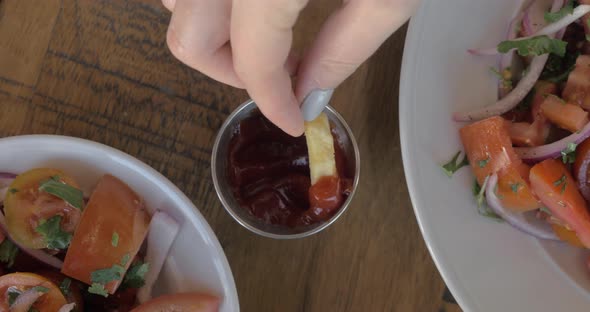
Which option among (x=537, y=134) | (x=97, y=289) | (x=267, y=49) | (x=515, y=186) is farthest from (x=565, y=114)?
(x=97, y=289)

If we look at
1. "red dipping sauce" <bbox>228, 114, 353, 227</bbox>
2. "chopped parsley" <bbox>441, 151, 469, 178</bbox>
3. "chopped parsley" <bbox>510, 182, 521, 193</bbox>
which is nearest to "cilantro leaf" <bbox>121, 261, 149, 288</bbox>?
"red dipping sauce" <bbox>228, 114, 353, 227</bbox>

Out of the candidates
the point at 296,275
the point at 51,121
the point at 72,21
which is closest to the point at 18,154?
the point at 51,121

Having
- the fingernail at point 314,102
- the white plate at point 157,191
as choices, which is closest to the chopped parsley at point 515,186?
the fingernail at point 314,102

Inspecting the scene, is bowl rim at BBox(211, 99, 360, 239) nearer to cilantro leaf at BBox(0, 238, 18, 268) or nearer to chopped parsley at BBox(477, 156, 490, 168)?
chopped parsley at BBox(477, 156, 490, 168)

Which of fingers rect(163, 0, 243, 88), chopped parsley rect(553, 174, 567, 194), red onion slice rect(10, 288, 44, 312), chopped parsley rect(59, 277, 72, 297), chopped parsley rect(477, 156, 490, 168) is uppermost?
fingers rect(163, 0, 243, 88)

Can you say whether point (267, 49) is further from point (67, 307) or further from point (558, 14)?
point (558, 14)

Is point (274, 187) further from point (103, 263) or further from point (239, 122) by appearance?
point (103, 263)
